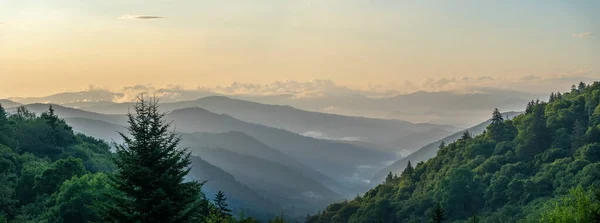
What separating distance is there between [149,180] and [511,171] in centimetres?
10571

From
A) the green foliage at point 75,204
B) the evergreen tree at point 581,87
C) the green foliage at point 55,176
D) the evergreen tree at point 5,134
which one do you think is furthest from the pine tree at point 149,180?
the evergreen tree at point 581,87

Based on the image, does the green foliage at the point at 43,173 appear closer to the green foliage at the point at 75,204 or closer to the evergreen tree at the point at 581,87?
the green foliage at the point at 75,204

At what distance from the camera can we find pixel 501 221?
88.2 m

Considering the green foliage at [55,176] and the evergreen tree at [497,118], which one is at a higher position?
the evergreen tree at [497,118]

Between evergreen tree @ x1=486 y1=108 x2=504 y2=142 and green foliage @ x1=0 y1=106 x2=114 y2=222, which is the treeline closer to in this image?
green foliage @ x1=0 y1=106 x2=114 y2=222

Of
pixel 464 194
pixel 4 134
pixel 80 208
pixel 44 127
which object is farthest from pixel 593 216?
pixel 44 127

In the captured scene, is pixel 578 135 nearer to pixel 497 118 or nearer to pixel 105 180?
pixel 497 118

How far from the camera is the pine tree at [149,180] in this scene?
1045 inches

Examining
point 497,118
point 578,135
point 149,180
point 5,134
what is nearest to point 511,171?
point 578,135

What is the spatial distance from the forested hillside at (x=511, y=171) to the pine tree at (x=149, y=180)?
7371 centimetres

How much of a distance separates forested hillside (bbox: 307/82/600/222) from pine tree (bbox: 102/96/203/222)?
7371 cm

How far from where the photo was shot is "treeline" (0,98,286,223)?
26.8 metres

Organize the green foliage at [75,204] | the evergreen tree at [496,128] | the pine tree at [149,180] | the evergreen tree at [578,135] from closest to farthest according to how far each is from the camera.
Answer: the pine tree at [149,180] < the green foliage at [75,204] < the evergreen tree at [578,135] < the evergreen tree at [496,128]

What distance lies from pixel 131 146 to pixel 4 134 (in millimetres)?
78980
